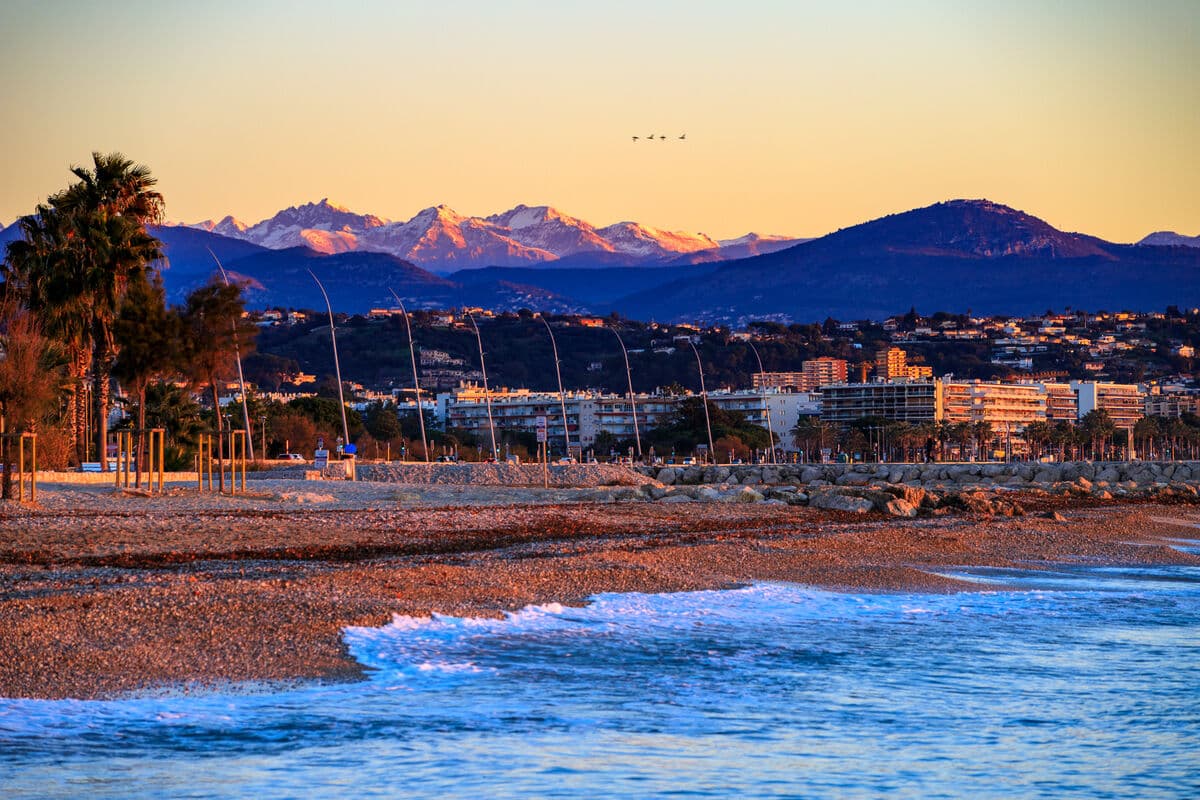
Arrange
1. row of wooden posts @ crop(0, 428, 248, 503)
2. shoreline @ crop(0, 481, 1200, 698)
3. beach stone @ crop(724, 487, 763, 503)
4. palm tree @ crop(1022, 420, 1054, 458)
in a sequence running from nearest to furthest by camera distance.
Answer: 1. shoreline @ crop(0, 481, 1200, 698)
2. row of wooden posts @ crop(0, 428, 248, 503)
3. beach stone @ crop(724, 487, 763, 503)
4. palm tree @ crop(1022, 420, 1054, 458)

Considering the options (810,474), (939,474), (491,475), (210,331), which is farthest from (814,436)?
(210,331)

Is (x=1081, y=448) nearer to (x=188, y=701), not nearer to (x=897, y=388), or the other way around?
(x=897, y=388)

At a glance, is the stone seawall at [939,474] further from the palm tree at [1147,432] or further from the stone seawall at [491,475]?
the palm tree at [1147,432]

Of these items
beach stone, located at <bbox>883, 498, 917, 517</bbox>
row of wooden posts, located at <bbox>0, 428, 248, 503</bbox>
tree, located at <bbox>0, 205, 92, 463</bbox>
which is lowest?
beach stone, located at <bbox>883, 498, 917, 517</bbox>

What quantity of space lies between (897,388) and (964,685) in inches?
5705

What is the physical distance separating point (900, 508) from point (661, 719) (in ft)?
83.0

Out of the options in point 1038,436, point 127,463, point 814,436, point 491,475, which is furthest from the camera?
point 1038,436

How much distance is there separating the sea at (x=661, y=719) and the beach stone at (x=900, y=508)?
1853 cm

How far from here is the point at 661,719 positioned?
10.6m

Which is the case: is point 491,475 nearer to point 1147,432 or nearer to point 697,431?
point 697,431

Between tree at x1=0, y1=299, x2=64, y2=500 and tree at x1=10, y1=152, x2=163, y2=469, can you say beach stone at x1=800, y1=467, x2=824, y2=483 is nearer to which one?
tree at x1=10, y1=152, x2=163, y2=469

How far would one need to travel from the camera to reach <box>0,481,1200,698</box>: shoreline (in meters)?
11.9

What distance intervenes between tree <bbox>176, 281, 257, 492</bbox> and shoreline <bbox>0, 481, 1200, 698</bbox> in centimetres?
385

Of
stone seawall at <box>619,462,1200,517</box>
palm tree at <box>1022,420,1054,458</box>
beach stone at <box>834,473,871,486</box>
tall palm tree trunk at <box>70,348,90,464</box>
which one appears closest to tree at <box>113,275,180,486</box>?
tall palm tree trunk at <box>70,348,90,464</box>
